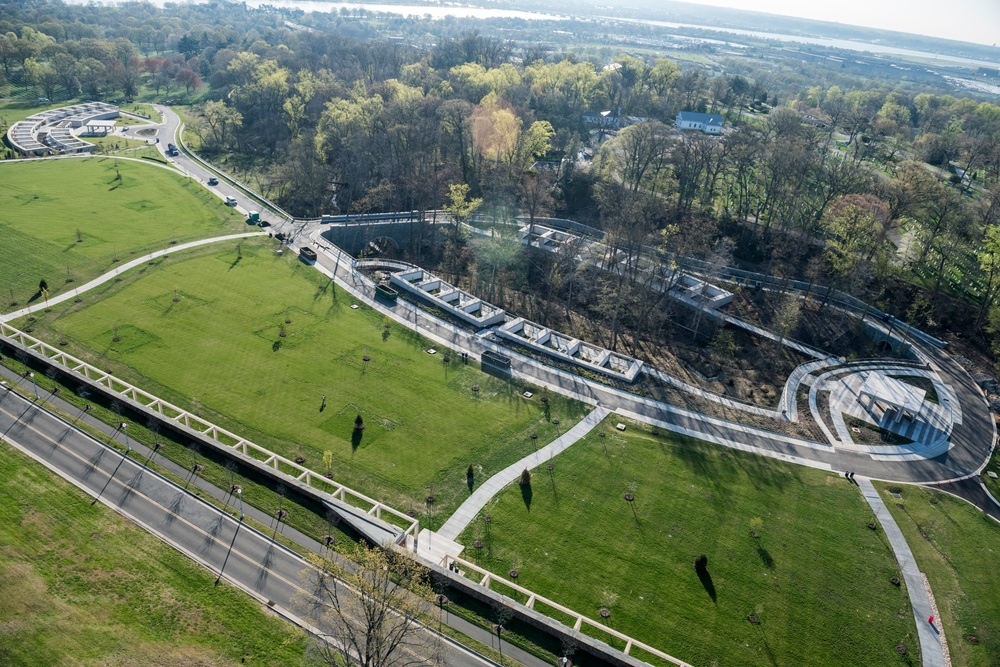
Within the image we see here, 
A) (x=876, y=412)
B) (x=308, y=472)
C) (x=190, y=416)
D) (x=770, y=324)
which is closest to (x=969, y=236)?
(x=770, y=324)

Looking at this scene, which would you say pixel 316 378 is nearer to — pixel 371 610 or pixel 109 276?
pixel 371 610

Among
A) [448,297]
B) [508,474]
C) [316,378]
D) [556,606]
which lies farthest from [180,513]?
[448,297]

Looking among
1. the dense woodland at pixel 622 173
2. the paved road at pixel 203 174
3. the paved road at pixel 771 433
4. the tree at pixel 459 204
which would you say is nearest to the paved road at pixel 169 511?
the paved road at pixel 771 433

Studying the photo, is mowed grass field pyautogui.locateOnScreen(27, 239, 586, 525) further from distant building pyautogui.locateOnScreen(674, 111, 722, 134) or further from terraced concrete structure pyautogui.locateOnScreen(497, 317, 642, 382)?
distant building pyautogui.locateOnScreen(674, 111, 722, 134)

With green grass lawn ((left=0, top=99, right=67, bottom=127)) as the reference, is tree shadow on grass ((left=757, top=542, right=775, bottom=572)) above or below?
above

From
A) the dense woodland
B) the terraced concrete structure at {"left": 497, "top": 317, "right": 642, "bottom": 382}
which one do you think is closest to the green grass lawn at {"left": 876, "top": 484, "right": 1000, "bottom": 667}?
the terraced concrete structure at {"left": 497, "top": 317, "right": 642, "bottom": 382}
